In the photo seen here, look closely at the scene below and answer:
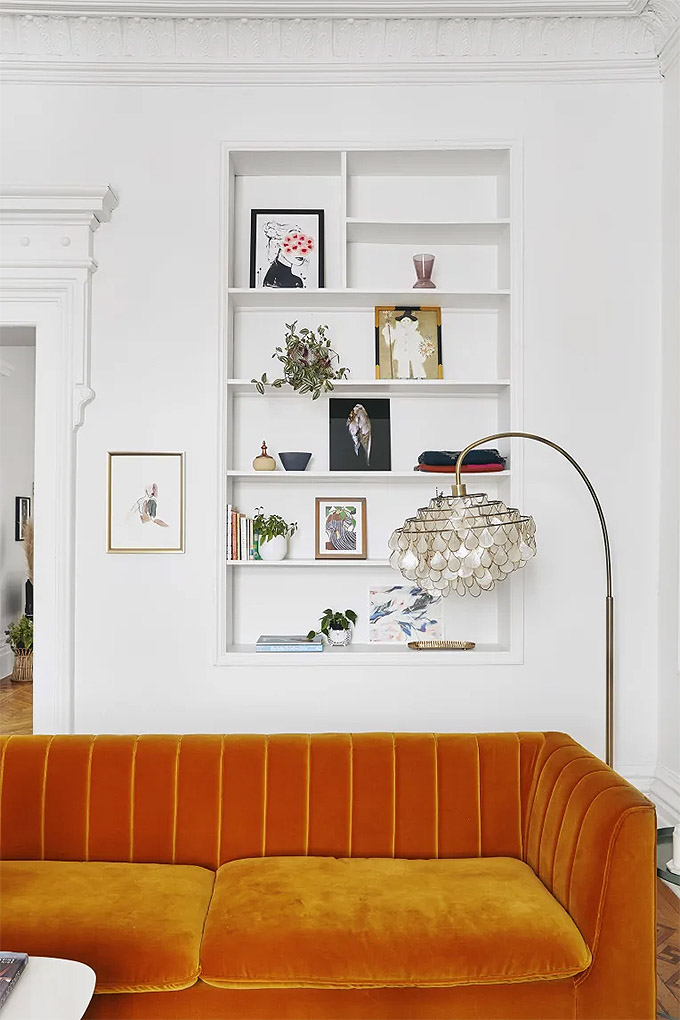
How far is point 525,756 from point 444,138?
238 cm

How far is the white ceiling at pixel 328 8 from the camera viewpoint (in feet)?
10.8

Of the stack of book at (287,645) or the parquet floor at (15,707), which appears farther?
the parquet floor at (15,707)

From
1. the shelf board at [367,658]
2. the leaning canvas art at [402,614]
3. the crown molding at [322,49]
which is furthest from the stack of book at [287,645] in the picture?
the crown molding at [322,49]

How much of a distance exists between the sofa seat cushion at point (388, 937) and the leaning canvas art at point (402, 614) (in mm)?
1460

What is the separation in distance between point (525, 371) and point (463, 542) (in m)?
1.41

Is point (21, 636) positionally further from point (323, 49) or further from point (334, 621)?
point (323, 49)

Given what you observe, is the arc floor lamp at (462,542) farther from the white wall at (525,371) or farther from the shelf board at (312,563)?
the white wall at (525,371)

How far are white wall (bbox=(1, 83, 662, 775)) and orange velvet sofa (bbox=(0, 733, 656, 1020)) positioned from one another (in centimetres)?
76

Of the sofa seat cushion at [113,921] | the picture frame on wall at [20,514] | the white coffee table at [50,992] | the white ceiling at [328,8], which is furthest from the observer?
the picture frame on wall at [20,514]

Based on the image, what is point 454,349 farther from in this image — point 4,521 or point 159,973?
point 4,521

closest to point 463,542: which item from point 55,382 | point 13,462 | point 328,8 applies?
point 55,382

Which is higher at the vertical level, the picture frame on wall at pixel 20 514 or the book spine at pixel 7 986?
the picture frame on wall at pixel 20 514

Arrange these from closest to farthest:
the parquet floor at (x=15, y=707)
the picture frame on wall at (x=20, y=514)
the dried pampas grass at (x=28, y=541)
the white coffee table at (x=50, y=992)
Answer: the white coffee table at (x=50, y=992), the parquet floor at (x=15, y=707), the dried pampas grass at (x=28, y=541), the picture frame on wall at (x=20, y=514)


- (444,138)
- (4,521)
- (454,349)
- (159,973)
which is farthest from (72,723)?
(4,521)
